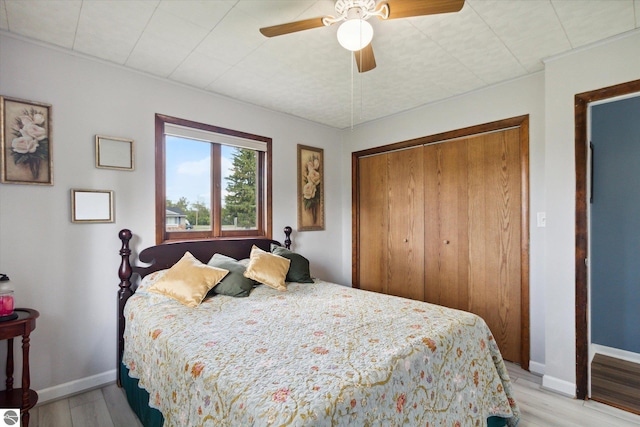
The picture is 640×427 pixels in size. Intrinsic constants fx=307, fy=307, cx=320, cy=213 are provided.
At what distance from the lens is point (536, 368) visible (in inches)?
103

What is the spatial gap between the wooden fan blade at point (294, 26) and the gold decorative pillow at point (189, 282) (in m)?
1.71

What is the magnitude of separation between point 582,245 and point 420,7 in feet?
6.68

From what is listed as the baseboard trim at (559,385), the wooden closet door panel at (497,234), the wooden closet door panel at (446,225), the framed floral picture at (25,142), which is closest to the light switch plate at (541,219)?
the wooden closet door panel at (497,234)

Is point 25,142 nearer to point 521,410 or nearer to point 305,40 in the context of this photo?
point 305,40

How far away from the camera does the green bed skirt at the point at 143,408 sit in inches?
67.1

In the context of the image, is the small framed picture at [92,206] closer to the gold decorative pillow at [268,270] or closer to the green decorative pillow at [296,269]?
the gold decorative pillow at [268,270]

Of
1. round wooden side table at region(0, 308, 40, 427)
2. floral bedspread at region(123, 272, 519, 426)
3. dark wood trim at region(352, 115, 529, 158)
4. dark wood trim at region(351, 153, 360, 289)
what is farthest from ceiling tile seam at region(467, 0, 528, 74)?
round wooden side table at region(0, 308, 40, 427)

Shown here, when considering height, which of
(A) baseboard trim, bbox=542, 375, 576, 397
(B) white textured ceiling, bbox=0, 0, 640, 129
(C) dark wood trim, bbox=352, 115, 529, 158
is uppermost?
(B) white textured ceiling, bbox=0, 0, 640, 129

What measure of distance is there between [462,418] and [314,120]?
333 cm

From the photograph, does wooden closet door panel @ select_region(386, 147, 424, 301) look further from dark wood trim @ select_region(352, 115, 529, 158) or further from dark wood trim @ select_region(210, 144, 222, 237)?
dark wood trim @ select_region(210, 144, 222, 237)

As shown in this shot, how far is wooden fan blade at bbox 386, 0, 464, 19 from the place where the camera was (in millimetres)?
1430

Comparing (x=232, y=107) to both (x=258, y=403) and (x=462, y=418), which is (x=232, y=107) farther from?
(x=462, y=418)

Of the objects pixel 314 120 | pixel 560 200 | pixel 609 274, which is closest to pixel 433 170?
pixel 560 200

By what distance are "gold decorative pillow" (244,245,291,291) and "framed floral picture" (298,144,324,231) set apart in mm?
1058
